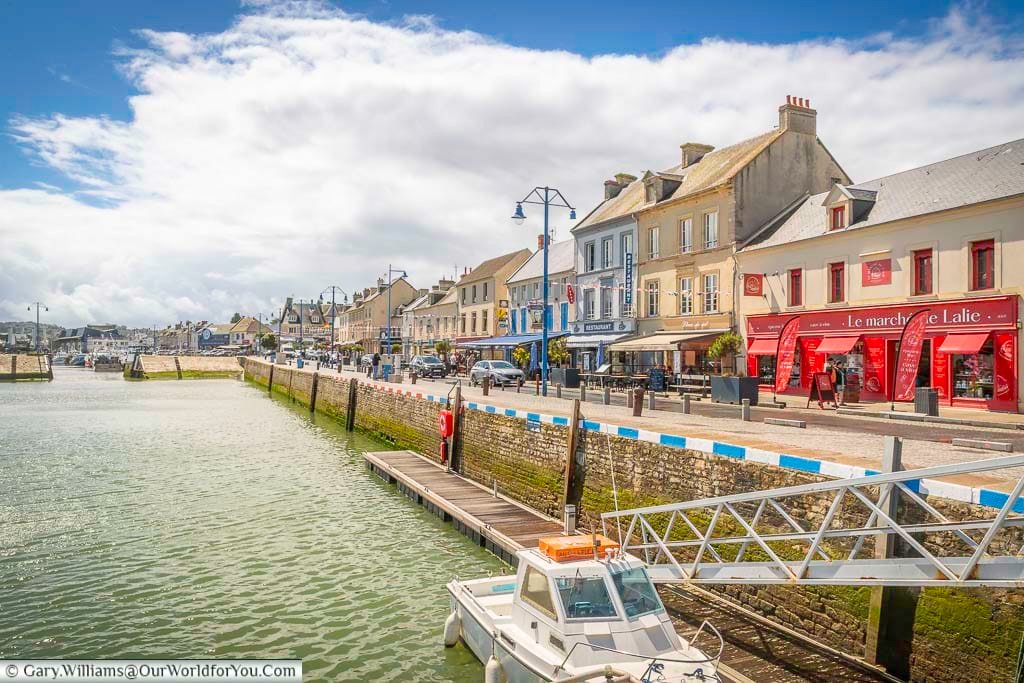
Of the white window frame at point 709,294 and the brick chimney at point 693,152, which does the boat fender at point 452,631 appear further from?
the brick chimney at point 693,152

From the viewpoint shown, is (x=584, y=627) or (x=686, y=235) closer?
(x=584, y=627)

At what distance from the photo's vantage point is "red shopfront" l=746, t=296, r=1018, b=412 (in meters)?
22.2

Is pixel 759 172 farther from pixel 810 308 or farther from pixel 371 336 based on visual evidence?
pixel 371 336

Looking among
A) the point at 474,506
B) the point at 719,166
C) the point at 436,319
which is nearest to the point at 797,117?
the point at 719,166

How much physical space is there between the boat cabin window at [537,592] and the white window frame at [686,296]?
28.0m

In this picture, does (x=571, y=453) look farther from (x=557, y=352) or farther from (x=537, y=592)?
(x=557, y=352)

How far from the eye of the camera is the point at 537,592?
28.1 feet

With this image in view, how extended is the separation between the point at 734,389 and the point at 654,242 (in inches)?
563

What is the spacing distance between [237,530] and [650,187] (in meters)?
29.2

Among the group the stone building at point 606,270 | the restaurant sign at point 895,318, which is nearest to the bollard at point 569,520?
the restaurant sign at point 895,318

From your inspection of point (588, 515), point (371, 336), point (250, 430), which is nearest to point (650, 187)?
point (250, 430)

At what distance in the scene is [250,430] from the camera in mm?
33438

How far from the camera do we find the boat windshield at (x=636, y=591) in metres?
8.10

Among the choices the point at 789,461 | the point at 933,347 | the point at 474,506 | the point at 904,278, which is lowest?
the point at 474,506
